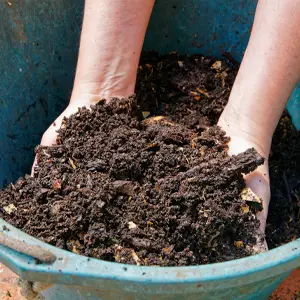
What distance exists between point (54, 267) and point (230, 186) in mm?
414

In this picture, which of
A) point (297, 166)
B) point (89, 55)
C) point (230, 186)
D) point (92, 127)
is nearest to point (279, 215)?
point (297, 166)

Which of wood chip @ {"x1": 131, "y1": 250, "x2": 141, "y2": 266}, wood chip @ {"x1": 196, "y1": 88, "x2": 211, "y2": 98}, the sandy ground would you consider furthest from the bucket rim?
wood chip @ {"x1": 196, "y1": 88, "x2": 211, "y2": 98}

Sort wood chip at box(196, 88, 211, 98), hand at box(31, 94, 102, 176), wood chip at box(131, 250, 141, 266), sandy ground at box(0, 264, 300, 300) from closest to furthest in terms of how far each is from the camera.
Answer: wood chip at box(131, 250, 141, 266), hand at box(31, 94, 102, 176), sandy ground at box(0, 264, 300, 300), wood chip at box(196, 88, 211, 98)

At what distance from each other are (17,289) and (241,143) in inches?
29.8

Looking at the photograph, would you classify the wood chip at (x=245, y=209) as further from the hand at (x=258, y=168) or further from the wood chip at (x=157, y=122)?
the wood chip at (x=157, y=122)

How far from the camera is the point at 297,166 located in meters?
1.20

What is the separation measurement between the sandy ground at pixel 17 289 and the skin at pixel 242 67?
0.42 metres

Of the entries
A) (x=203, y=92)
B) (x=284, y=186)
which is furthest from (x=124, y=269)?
(x=203, y=92)

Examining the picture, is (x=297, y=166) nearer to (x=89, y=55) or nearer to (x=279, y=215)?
(x=279, y=215)

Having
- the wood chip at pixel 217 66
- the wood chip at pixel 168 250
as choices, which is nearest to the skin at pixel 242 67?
the wood chip at pixel 168 250

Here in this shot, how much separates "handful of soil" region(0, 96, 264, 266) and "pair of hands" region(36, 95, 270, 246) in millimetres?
34

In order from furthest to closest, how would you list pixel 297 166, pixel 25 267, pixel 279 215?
pixel 297 166, pixel 279 215, pixel 25 267

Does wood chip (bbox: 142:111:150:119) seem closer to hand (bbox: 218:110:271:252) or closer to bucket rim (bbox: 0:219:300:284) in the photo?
hand (bbox: 218:110:271:252)

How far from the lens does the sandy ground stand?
3.90ft
